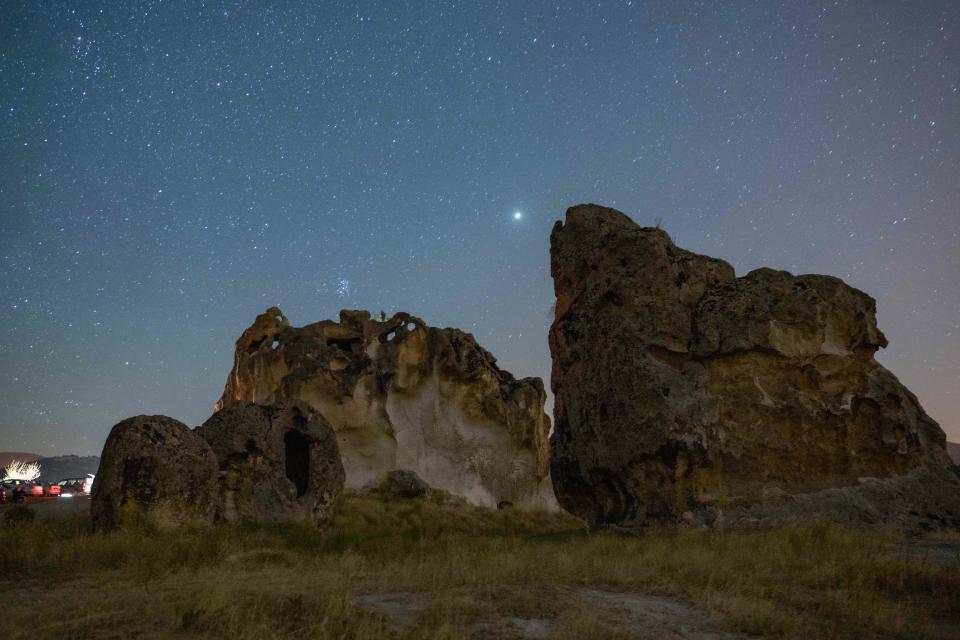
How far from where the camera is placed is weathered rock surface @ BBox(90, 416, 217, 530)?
9.89 metres

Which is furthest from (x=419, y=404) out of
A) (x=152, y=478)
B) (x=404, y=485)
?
(x=152, y=478)

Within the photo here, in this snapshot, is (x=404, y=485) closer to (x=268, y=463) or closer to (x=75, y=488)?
(x=268, y=463)

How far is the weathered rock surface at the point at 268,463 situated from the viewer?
12969 mm

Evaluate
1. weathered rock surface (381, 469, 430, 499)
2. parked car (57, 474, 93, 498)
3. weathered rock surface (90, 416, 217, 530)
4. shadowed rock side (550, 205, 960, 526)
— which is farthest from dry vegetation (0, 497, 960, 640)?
parked car (57, 474, 93, 498)

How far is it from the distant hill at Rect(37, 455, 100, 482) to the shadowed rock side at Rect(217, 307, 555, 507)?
428 ft

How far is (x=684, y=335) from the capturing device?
11.5 metres

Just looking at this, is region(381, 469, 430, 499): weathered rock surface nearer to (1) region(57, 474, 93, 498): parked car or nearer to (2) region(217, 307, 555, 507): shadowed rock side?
(2) region(217, 307, 555, 507): shadowed rock side

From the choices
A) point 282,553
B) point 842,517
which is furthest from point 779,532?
point 282,553

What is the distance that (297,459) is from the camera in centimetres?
1631

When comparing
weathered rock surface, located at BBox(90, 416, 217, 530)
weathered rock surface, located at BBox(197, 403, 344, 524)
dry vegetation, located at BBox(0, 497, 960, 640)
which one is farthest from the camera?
weathered rock surface, located at BBox(197, 403, 344, 524)

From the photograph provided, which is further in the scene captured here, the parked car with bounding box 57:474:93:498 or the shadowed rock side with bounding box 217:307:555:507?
the parked car with bounding box 57:474:93:498

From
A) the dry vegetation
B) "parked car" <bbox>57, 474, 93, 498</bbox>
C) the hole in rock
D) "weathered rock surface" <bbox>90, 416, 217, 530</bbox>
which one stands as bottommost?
"parked car" <bbox>57, 474, 93, 498</bbox>

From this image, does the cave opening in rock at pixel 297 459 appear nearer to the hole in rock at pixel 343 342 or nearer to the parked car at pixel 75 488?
the hole in rock at pixel 343 342

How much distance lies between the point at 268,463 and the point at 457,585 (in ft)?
29.5
